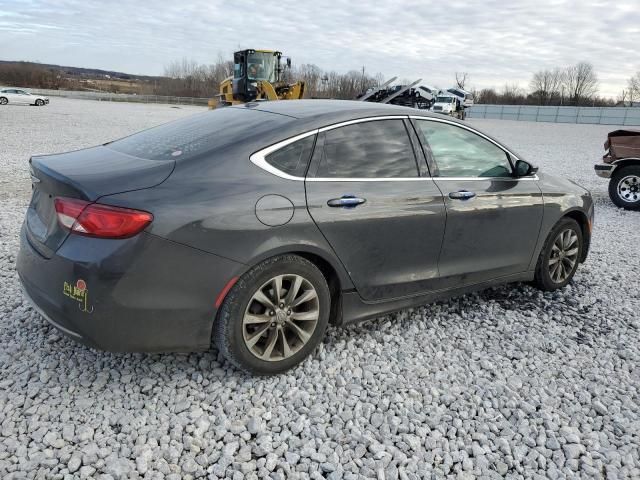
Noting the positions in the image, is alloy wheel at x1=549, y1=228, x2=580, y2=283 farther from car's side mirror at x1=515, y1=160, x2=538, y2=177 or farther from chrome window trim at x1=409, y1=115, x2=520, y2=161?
chrome window trim at x1=409, y1=115, x2=520, y2=161

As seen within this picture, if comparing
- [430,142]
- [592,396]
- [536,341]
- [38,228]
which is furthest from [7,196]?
[592,396]

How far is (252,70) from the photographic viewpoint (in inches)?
970

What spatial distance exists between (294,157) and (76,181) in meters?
1.21

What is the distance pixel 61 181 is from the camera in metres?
2.83

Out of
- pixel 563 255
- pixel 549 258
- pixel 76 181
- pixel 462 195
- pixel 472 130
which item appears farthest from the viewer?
pixel 563 255

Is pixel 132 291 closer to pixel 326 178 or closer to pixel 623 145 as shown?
pixel 326 178

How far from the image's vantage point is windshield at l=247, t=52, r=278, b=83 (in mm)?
24578

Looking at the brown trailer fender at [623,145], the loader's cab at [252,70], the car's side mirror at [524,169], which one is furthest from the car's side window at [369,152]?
the loader's cab at [252,70]

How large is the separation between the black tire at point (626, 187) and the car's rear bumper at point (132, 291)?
28.4ft

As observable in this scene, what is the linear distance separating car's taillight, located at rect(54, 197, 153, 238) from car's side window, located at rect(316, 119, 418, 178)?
1102 mm

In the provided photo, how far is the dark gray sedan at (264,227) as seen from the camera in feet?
8.66

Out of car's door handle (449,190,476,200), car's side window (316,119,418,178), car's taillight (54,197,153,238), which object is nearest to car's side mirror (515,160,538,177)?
car's door handle (449,190,476,200)

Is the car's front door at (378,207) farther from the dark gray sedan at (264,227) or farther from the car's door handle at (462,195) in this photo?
the car's door handle at (462,195)

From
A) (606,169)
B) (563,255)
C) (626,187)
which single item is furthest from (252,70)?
(563,255)
